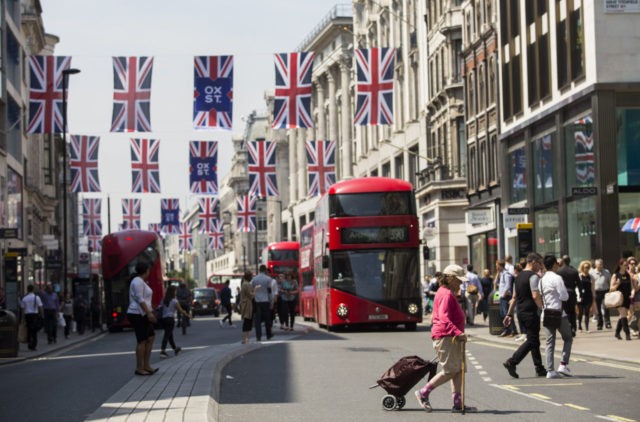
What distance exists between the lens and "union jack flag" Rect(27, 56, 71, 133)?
41094 mm

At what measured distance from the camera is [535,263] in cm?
2061

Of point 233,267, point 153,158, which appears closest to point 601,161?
point 153,158

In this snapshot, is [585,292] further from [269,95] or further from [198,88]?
[269,95]

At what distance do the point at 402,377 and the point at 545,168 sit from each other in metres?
31.7

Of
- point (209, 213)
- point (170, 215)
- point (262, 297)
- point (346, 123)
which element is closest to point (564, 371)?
point (262, 297)

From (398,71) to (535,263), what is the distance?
58.5 metres

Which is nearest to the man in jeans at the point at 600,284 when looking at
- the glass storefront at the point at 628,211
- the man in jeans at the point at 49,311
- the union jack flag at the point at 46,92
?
the glass storefront at the point at 628,211

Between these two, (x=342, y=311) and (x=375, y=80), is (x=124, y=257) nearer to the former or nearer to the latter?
(x=375, y=80)

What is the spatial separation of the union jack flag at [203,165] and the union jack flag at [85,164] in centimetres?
367

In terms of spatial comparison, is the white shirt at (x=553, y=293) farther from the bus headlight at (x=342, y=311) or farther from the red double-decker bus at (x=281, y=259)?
the red double-decker bus at (x=281, y=259)

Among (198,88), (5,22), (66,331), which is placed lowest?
(66,331)

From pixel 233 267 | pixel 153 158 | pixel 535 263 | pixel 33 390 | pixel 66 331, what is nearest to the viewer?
pixel 33 390

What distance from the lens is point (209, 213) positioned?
88250 mm

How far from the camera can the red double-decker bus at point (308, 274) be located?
47406 mm
